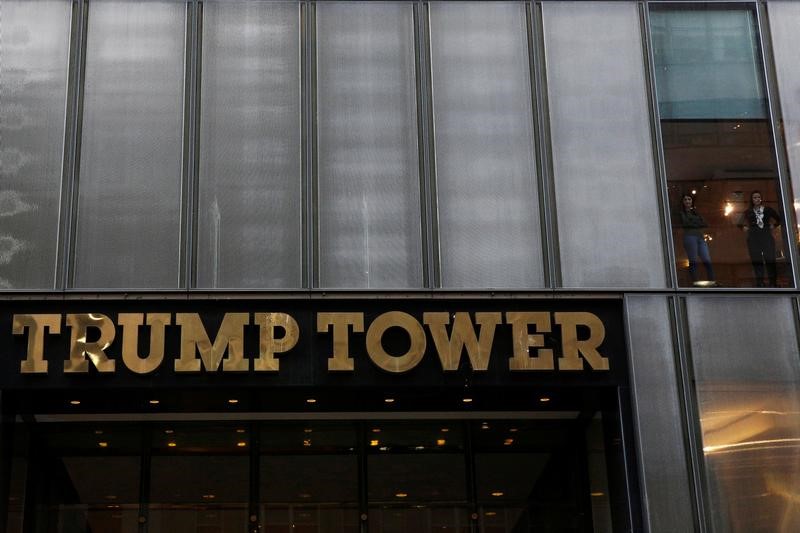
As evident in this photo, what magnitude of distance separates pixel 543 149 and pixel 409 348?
4040 mm

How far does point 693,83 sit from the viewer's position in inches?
716

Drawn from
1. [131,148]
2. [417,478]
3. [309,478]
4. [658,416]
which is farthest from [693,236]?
[131,148]

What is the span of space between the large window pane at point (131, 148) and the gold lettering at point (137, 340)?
0.54 m

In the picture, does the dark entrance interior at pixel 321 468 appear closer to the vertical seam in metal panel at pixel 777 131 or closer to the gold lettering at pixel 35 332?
the gold lettering at pixel 35 332

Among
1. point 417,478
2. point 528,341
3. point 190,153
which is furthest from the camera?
Result: point 417,478

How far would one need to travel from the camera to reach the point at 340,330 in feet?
54.1

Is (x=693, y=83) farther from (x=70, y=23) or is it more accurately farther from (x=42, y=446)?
(x=42, y=446)

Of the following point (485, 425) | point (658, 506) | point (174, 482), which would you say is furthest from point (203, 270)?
point (658, 506)

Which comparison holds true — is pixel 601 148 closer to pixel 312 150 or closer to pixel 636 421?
pixel 636 421

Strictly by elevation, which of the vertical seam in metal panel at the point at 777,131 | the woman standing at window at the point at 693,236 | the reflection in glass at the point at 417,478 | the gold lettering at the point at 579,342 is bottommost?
the reflection in glass at the point at 417,478

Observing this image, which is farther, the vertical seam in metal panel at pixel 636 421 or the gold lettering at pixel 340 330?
the gold lettering at pixel 340 330

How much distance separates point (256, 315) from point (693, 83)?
8.29m

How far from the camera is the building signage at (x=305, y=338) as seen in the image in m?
16.2

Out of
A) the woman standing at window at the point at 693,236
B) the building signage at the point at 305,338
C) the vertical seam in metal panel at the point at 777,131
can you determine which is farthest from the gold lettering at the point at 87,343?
the vertical seam in metal panel at the point at 777,131
